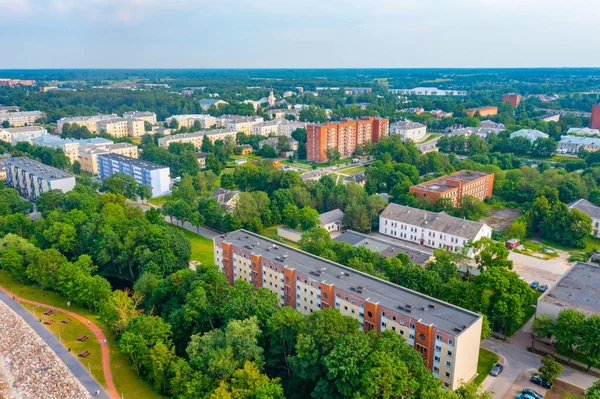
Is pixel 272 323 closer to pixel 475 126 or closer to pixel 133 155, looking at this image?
pixel 133 155

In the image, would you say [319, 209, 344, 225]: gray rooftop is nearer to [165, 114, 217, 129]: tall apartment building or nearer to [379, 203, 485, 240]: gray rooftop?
[379, 203, 485, 240]: gray rooftop

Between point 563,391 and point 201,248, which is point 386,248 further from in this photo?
point 201,248

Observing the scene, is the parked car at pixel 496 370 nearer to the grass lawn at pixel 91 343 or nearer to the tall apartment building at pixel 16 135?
the grass lawn at pixel 91 343

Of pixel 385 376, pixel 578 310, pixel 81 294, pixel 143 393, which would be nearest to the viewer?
pixel 385 376

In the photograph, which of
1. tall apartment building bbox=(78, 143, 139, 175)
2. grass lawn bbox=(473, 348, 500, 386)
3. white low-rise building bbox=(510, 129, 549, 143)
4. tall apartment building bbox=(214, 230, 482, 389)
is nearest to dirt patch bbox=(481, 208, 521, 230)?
grass lawn bbox=(473, 348, 500, 386)

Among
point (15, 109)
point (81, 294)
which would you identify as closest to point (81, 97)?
point (15, 109)

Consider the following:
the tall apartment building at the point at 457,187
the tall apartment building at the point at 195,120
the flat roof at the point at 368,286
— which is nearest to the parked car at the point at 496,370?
the flat roof at the point at 368,286
